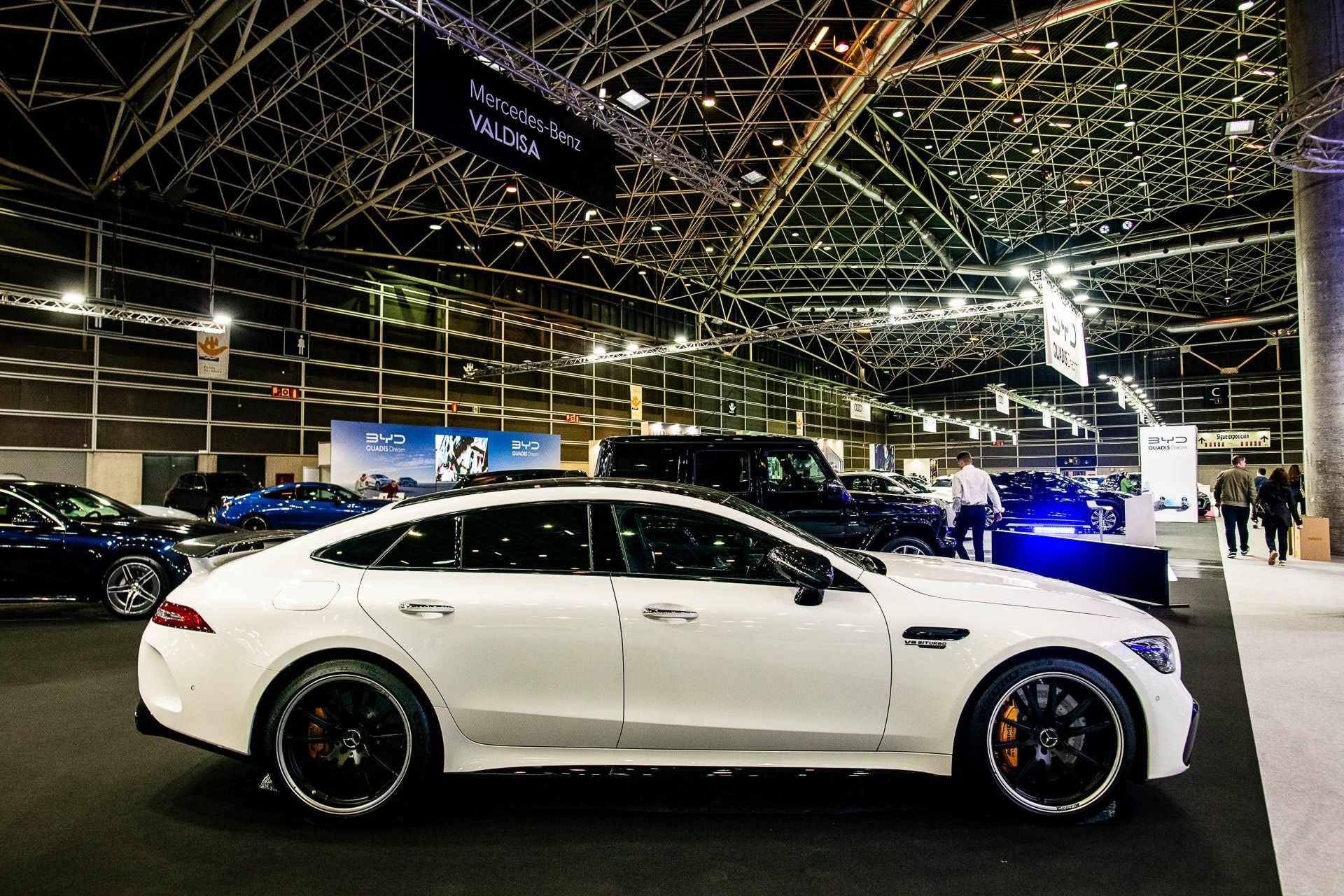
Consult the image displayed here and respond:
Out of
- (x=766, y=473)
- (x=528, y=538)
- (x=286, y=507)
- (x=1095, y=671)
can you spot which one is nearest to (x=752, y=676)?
(x=528, y=538)

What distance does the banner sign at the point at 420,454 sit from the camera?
77.8ft

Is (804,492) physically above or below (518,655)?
above

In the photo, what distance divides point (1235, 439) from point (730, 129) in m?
44.2

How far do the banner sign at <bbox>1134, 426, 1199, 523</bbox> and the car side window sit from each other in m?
26.7

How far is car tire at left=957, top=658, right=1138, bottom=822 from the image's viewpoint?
3035 millimetres

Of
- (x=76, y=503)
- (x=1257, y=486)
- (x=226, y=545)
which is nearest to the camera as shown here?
(x=226, y=545)

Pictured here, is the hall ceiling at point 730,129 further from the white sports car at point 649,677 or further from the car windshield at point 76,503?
the white sports car at point 649,677

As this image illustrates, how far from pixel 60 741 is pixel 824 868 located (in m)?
4.32

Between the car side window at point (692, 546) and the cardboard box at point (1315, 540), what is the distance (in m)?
14.5

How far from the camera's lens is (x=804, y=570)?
3.05 meters

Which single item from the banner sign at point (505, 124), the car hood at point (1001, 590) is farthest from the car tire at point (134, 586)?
the car hood at point (1001, 590)

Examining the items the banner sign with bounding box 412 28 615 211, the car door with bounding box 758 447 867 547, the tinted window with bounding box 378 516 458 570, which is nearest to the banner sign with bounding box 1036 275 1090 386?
the car door with bounding box 758 447 867 547

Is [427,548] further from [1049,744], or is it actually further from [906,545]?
[906,545]

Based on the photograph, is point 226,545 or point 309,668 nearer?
point 309,668
